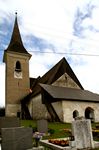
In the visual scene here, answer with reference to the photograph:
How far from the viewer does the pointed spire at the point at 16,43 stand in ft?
127

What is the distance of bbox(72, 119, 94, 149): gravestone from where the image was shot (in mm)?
9406

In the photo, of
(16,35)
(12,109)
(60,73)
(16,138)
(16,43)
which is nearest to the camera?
(16,138)

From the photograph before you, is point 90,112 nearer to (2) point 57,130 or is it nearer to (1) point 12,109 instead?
(1) point 12,109

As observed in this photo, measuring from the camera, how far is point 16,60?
125 feet

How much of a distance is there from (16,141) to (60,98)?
17296 millimetres

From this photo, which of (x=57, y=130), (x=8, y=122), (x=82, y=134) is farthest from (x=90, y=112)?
(x=82, y=134)

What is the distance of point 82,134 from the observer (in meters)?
9.50

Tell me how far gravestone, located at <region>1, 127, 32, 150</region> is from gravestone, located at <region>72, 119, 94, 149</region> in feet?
6.37

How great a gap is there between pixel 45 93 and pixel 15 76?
35.9ft

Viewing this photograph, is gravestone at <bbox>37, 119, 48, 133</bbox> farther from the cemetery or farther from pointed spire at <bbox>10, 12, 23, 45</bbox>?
pointed spire at <bbox>10, 12, 23, 45</bbox>

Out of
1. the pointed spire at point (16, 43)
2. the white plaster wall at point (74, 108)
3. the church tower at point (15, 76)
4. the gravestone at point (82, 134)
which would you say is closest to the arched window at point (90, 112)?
the white plaster wall at point (74, 108)

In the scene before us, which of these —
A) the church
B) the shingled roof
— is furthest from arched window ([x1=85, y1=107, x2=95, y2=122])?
the shingled roof

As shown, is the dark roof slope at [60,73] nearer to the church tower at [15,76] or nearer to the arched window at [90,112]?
the church tower at [15,76]

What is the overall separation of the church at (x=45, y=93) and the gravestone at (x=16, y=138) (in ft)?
54.7
